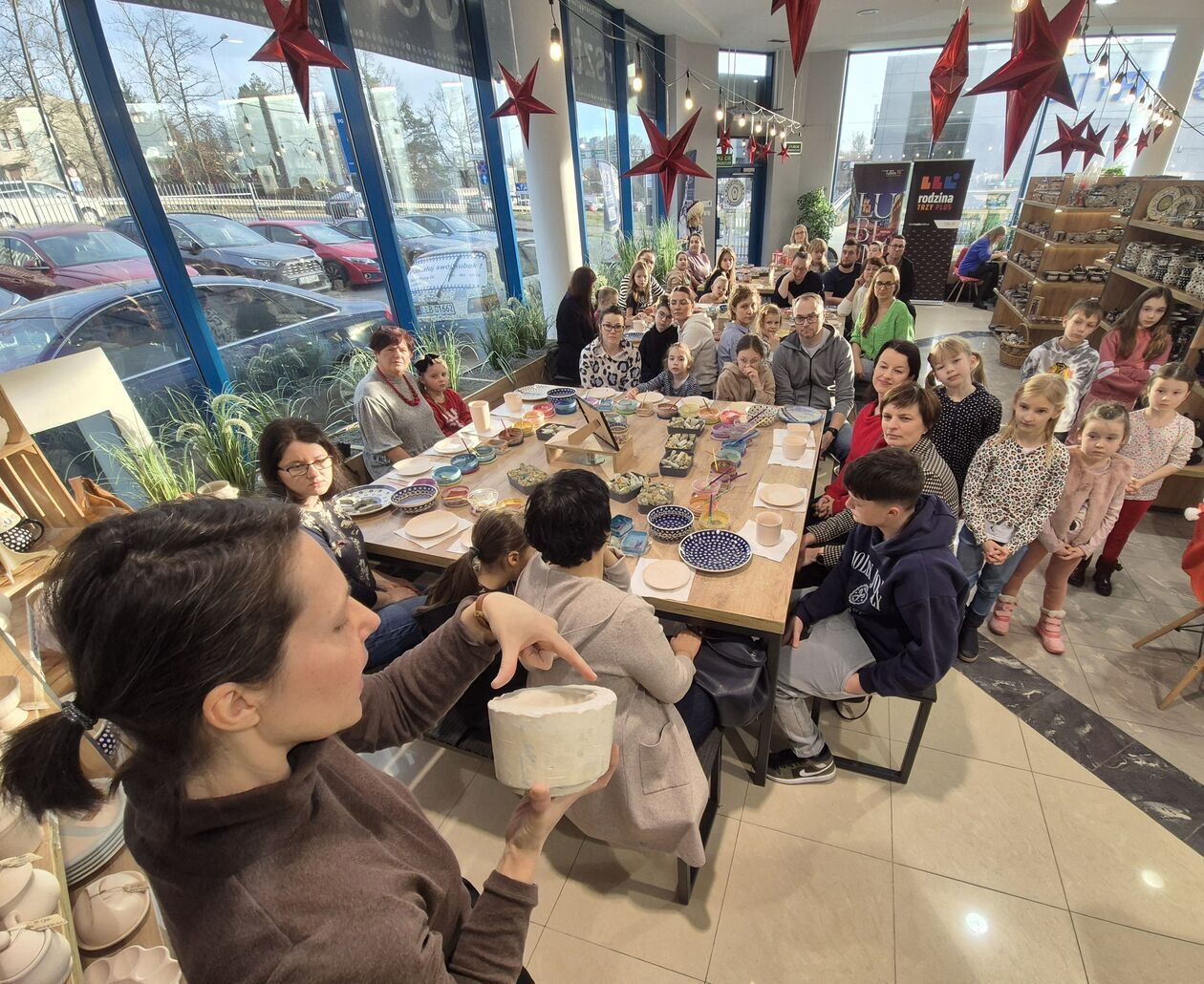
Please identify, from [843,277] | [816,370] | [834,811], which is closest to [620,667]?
[834,811]


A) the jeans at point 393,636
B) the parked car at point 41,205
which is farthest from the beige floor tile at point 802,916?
the parked car at point 41,205

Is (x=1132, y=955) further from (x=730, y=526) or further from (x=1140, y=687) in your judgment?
(x=730, y=526)

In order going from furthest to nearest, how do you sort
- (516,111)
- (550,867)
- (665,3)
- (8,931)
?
(665,3), (516,111), (550,867), (8,931)

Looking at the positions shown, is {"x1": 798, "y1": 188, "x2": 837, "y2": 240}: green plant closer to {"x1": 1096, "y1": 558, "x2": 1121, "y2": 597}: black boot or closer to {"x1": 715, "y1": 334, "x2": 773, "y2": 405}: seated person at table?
{"x1": 715, "y1": 334, "x2": 773, "y2": 405}: seated person at table

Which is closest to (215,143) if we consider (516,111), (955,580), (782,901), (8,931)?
(516,111)

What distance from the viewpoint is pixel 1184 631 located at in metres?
2.77

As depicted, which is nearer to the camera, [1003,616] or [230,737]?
[230,737]

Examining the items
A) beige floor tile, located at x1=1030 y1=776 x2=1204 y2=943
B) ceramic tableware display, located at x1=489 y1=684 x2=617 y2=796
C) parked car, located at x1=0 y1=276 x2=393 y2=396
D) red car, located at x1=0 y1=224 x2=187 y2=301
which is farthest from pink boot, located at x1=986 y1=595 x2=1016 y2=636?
red car, located at x1=0 y1=224 x2=187 y2=301

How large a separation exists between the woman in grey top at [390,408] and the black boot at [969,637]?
120 inches

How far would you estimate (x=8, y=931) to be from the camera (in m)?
0.86

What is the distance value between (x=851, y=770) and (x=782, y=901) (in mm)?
625

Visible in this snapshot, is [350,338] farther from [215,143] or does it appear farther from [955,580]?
[955,580]

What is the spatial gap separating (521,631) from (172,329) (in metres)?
3.26

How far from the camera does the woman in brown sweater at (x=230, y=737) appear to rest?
558mm
